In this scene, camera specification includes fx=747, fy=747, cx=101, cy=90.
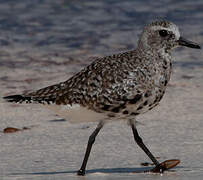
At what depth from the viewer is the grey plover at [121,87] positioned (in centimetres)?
745

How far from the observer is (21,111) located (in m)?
10.2

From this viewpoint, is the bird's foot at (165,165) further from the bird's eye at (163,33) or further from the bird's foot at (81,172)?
the bird's eye at (163,33)

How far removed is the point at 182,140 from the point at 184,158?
73 centimetres

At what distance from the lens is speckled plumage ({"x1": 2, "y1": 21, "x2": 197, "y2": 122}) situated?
7445mm

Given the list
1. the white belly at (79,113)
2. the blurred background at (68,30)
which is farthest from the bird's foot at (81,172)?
the blurred background at (68,30)

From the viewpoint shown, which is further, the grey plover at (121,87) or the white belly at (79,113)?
the white belly at (79,113)

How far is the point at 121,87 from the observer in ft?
24.4

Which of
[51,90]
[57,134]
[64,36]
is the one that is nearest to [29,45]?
[64,36]

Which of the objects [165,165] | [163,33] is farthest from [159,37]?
[165,165]

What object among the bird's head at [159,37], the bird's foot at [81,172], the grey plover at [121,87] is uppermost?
the bird's head at [159,37]

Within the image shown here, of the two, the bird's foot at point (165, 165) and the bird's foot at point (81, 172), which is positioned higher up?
the bird's foot at point (81, 172)

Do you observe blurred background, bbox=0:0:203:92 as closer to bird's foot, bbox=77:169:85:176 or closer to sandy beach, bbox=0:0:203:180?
sandy beach, bbox=0:0:203:180

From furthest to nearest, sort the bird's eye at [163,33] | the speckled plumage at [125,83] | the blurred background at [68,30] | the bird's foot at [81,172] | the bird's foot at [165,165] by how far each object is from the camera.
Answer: the blurred background at [68,30], the bird's eye at [163,33], the bird's foot at [165,165], the bird's foot at [81,172], the speckled plumage at [125,83]

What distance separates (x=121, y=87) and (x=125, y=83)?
0.06 metres
